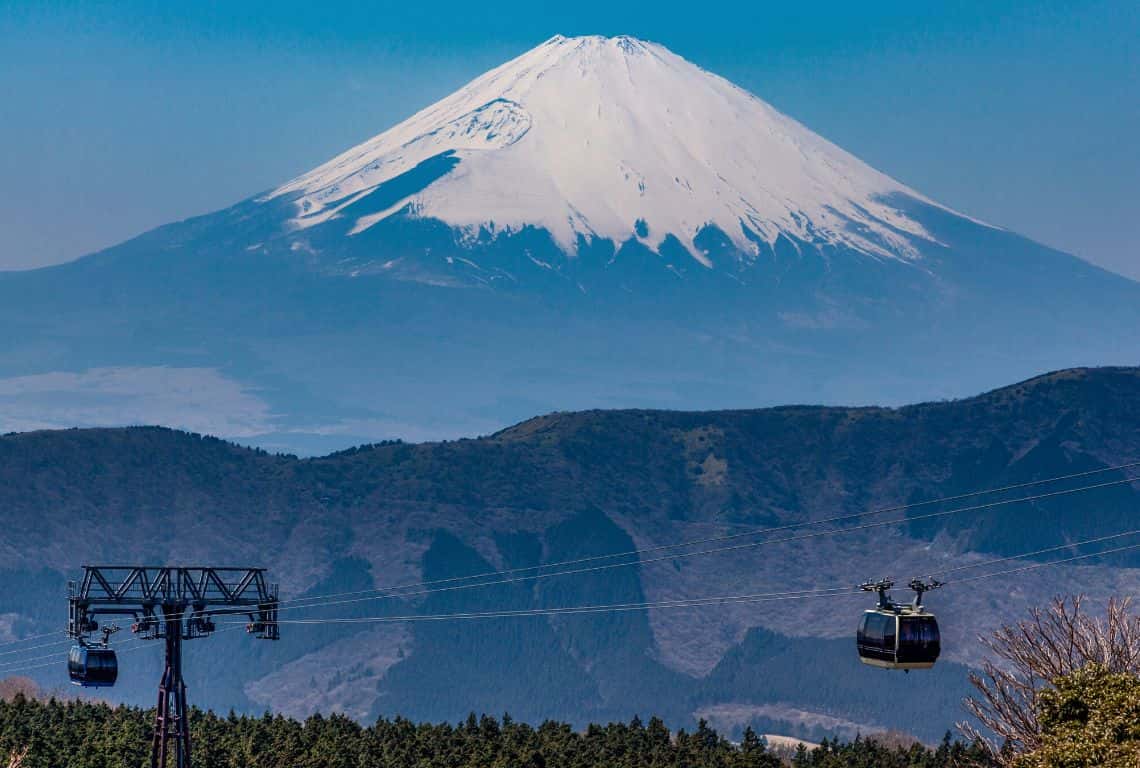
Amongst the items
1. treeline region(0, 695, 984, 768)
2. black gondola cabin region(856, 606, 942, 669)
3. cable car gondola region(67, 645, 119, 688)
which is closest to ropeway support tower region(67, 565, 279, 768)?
cable car gondola region(67, 645, 119, 688)

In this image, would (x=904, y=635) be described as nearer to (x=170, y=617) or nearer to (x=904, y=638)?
(x=904, y=638)

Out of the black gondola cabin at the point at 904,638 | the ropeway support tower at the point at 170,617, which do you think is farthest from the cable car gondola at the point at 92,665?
the black gondola cabin at the point at 904,638

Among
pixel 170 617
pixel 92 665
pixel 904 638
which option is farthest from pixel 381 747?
pixel 904 638

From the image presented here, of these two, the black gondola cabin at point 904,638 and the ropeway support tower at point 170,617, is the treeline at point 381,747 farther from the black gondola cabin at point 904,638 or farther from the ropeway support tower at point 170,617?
the black gondola cabin at point 904,638

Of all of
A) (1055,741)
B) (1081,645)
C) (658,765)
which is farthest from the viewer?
(658,765)

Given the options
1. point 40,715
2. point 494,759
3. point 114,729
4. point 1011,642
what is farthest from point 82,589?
point 40,715

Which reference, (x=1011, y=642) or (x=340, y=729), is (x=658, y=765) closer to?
(x=340, y=729)

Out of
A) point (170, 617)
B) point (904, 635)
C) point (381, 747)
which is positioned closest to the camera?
point (904, 635)
